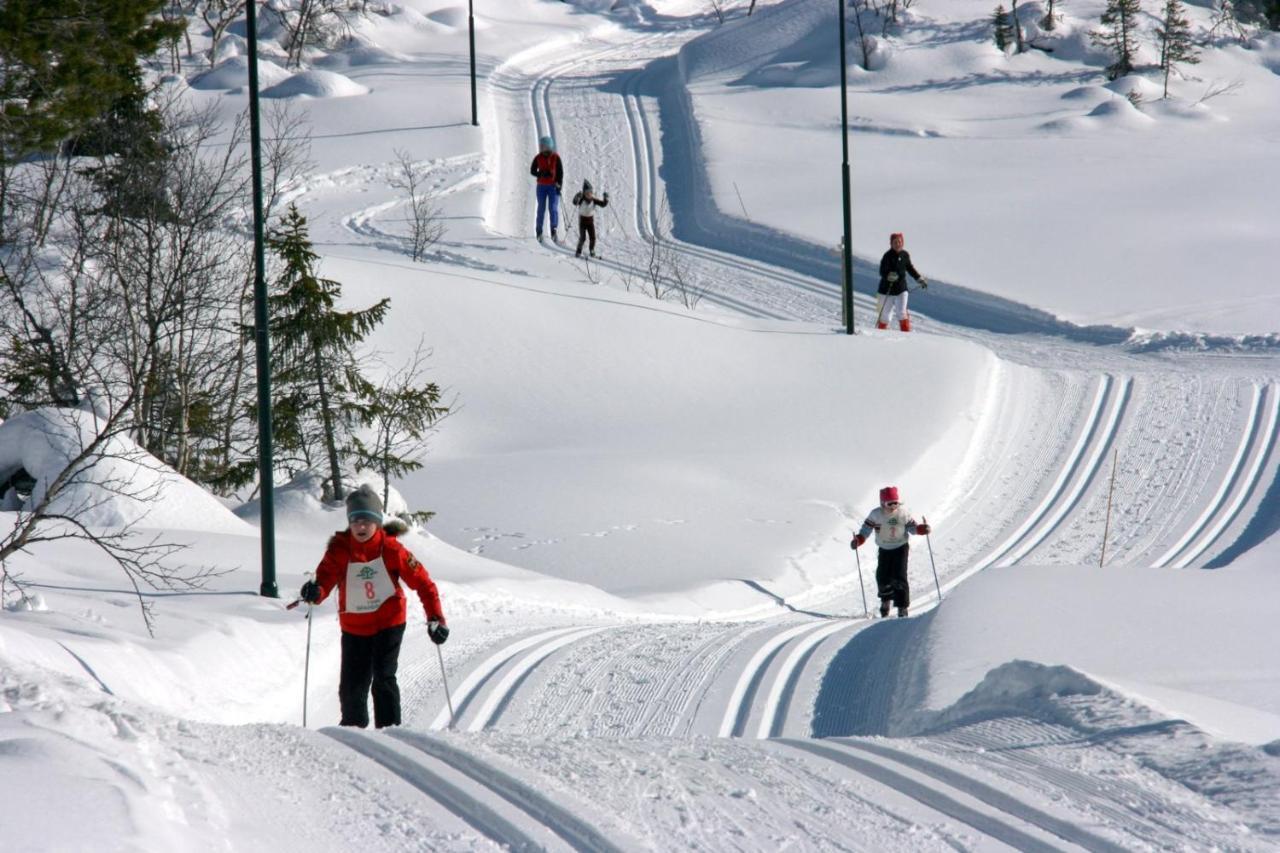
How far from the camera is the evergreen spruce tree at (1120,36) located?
42.0 meters

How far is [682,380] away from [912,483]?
4447mm

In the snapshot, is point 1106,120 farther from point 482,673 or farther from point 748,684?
point 482,673

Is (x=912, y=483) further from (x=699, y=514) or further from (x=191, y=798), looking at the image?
(x=191, y=798)

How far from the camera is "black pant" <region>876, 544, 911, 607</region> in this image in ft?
44.3

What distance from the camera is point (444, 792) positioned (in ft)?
18.0

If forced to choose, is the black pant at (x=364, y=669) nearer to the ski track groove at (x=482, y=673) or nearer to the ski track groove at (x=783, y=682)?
the ski track groove at (x=482, y=673)

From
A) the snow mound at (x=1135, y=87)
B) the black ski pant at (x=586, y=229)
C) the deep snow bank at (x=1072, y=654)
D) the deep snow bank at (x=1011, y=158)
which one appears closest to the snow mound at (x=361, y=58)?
the deep snow bank at (x=1011, y=158)

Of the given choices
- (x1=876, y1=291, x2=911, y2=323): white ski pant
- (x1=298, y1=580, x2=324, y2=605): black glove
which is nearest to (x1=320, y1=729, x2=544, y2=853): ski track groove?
(x1=298, y1=580, x2=324, y2=605): black glove

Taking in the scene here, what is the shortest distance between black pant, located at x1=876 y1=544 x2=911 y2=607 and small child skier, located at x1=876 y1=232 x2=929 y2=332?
8.90m

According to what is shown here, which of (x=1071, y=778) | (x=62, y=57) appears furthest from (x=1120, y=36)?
(x=1071, y=778)

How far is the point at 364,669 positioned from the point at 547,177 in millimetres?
20681

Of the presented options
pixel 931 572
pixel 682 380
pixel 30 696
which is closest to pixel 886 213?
pixel 682 380

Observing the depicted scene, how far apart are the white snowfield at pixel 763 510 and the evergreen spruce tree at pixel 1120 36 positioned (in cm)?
80

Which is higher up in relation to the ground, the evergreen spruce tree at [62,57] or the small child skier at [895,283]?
the evergreen spruce tree at [62,57]
